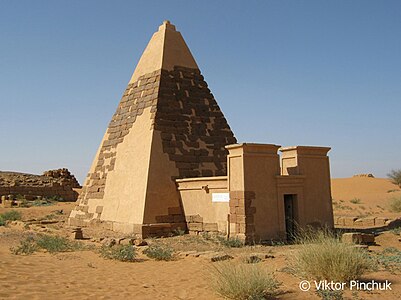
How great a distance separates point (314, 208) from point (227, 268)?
7.57 metres

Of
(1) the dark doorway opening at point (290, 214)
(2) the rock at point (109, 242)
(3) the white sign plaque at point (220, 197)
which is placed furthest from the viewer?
(1) the dark doorway opening at point (290, 214)

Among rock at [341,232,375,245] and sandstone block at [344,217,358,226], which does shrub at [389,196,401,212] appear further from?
rock at [341,232,375,245]

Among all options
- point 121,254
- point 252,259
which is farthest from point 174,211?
point 252,259

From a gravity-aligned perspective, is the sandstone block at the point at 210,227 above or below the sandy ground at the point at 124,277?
above

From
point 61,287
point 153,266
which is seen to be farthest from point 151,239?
point 61,287

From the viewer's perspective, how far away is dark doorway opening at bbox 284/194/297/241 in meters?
12.7

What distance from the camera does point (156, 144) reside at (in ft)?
47.5

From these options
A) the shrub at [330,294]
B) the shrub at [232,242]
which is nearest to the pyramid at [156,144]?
the shrub at [232,242]

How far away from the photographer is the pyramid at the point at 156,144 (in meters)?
14.1

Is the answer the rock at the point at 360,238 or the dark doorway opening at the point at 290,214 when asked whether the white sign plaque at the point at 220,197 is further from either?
the rock at the point at 360,238

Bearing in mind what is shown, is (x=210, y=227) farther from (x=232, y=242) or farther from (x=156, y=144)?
(x=156, y=144)

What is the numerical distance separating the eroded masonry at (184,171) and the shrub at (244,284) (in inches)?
217

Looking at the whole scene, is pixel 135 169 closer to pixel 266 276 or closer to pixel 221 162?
pixel 221 162

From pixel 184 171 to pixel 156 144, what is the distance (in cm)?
143
